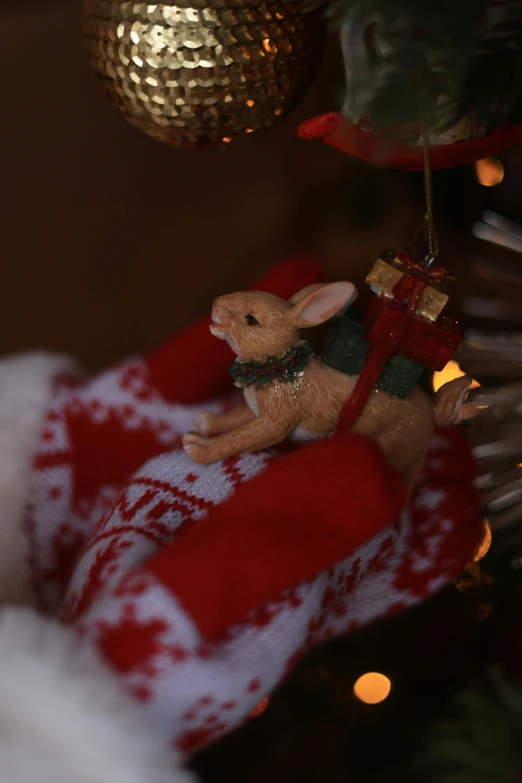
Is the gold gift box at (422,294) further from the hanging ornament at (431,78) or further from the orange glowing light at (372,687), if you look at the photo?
the orange glowing light at (372,687)

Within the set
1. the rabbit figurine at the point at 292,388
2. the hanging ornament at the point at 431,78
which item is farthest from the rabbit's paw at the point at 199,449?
the hanging ornament at the point at 431,78

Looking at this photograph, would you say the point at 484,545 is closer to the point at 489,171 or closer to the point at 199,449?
the point at 199,449

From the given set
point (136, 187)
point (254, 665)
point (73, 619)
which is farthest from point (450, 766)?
point (136, 187)

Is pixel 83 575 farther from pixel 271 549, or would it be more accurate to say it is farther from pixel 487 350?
pixel 487 350

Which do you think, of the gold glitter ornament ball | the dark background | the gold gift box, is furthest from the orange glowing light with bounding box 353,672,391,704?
the dark background

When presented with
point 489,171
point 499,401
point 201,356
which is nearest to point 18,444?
point 201,356

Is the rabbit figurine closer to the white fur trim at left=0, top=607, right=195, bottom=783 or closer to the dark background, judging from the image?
the white fur trim at left=0, top=607, right=195, bottom=783
